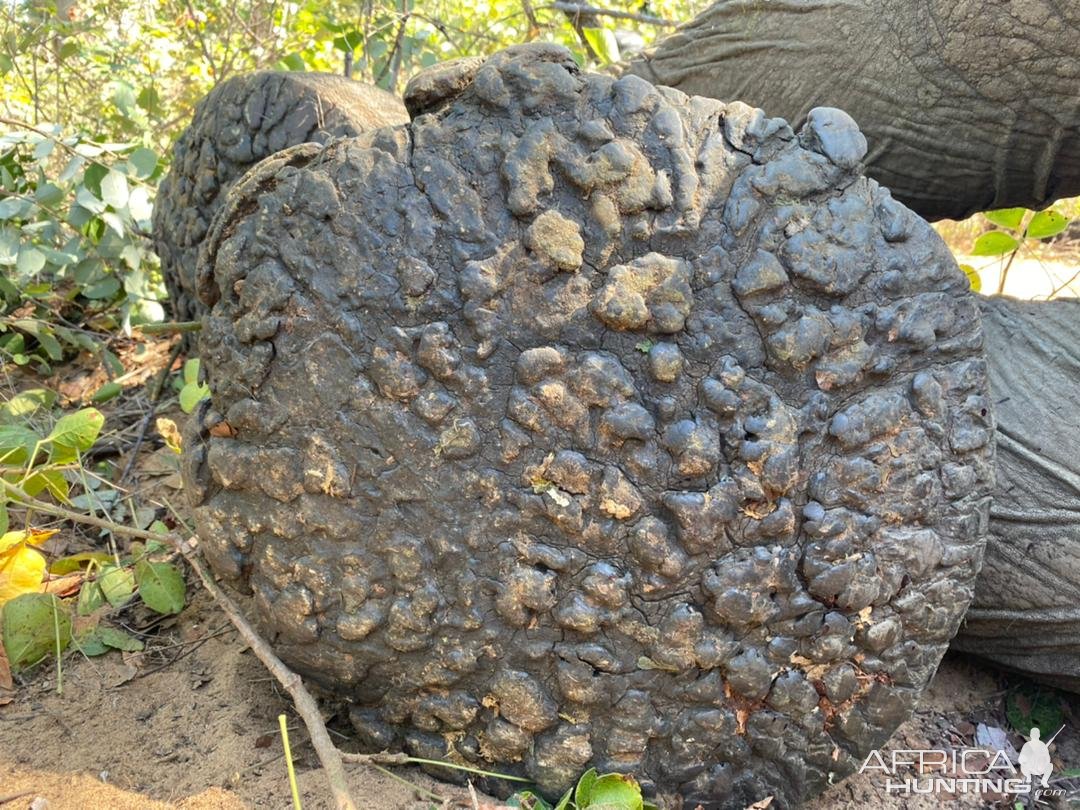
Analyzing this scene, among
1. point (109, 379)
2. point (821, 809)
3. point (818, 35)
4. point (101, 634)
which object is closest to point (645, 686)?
point (821, 809)

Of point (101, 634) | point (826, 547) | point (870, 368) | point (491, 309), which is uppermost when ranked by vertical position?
point (491, 309)

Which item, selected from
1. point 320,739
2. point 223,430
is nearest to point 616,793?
point 320,739

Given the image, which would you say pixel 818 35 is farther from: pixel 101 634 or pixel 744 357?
pixel 101 634

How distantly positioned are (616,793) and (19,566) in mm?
1006

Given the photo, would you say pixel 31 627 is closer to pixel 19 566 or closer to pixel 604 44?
pixel 19 566

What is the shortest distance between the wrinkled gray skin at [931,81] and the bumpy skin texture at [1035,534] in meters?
0.49

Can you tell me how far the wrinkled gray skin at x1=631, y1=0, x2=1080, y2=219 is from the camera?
171 cm

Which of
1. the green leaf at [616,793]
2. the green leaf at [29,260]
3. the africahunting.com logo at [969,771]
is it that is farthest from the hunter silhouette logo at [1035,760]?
the green leaf at [29,260]

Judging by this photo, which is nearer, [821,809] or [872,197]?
[872,197]

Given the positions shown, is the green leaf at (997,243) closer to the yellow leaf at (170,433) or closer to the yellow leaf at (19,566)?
A: the yellow leaf at (170,433)

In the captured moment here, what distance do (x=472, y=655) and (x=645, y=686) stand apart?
217mm

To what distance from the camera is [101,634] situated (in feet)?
4.92

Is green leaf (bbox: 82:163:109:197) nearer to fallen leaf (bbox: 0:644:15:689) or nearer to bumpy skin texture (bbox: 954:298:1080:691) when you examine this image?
fallen leaf (bbox: 0:644:15:689)

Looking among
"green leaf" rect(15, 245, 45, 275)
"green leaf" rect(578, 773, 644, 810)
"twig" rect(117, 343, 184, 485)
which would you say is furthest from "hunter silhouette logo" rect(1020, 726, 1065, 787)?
"green leaf" rect(15, 245, 45, 275)
